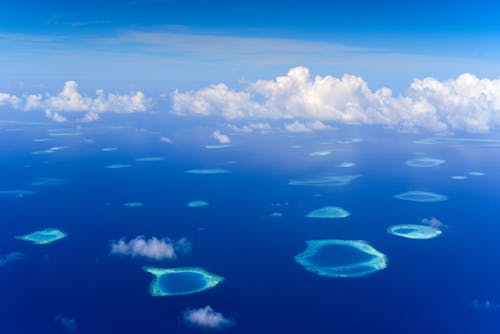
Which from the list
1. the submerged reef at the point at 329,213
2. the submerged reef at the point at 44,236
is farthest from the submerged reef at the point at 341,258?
the submerged reef at the point at 44,236

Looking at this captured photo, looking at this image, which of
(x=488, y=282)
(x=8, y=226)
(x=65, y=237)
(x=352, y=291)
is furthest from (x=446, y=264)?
(x=8, y=226)

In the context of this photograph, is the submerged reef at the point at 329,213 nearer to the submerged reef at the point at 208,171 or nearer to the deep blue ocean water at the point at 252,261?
the deep blue ocean water at the point at 252,261

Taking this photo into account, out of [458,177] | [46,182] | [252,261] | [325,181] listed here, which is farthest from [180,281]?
[458,177]

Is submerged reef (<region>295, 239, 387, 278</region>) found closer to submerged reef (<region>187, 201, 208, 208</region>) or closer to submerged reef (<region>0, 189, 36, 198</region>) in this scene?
submerged reef (<region>187, 201, 208, 208</region>)

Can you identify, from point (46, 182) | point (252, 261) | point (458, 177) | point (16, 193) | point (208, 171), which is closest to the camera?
point (252, 261)

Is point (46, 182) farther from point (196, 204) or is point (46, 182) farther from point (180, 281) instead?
point (180, 281)

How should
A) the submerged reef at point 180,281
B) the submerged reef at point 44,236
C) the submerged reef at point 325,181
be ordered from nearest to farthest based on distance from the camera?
the submerged reef at point 180,281 < the submerged reef at point 44,236 < the submerged reef at point 325,181

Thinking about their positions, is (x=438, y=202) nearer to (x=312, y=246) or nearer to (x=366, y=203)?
(x=366, y=203)
